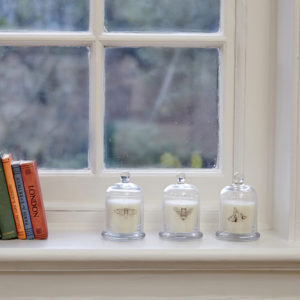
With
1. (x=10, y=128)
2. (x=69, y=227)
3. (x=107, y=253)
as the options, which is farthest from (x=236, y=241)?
(x=10, y=128)

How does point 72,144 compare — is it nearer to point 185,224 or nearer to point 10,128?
point 10,128

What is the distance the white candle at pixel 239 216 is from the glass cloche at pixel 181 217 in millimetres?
78

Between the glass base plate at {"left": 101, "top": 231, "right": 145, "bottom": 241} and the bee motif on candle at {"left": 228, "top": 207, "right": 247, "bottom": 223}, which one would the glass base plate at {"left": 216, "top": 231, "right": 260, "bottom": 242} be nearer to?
the bee motif on candle at {"left": 228, "top": 207, "right": 247, "bottom": 223}

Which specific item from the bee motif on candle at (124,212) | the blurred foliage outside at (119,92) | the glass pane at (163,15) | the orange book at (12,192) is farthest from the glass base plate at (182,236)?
the glass pane at (163,15)

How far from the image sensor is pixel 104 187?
4.67ft

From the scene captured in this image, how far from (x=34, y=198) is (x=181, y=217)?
0.37 metres

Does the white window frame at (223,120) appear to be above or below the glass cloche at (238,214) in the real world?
above

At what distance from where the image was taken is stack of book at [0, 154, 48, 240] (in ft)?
4.08

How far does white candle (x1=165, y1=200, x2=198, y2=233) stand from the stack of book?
0.31m

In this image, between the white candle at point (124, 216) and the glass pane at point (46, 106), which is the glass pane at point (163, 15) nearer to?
the glass pane at point (46, 106)

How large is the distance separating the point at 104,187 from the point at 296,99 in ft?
1.84

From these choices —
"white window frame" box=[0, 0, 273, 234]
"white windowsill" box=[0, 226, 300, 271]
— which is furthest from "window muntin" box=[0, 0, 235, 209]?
"white windowsill" box=[0, 226, 300, 271]

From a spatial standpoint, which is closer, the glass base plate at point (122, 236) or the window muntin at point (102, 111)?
the glass base plate at point (122, 236)

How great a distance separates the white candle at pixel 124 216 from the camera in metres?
1.27
